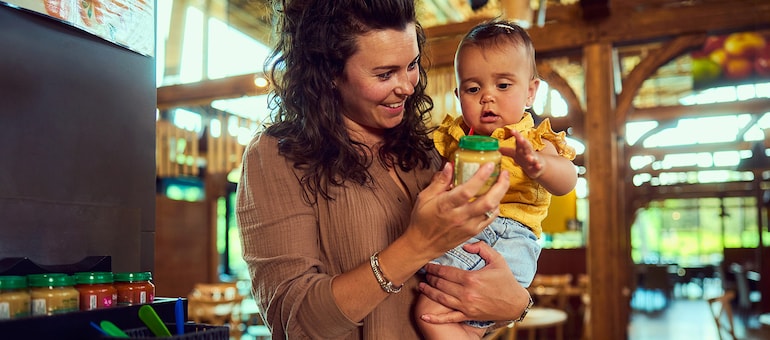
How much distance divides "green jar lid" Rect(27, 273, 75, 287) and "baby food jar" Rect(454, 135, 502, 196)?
2.62 ft

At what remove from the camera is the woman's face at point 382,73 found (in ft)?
5.15

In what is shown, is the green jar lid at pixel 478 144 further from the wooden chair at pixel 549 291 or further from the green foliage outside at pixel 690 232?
the green foliage outside at pixel 690 232

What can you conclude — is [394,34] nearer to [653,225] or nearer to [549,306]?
[549,306]

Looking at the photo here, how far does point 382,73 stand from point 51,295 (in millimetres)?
861

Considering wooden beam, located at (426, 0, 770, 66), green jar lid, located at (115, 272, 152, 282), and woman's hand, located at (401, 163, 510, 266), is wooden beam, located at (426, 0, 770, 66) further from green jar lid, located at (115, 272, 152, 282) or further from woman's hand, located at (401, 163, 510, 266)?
green jar lid, located at (115, 272, 152, 282)

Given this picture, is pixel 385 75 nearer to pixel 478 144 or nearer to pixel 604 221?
pixel 478 144

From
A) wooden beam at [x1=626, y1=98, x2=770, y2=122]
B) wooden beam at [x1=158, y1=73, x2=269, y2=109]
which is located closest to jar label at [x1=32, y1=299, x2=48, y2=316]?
wooden beam at [x1=158, y1=73, x2=269, y2=109]

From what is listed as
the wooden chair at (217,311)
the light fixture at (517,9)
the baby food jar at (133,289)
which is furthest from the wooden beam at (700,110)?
the baby food jar at (133,289)

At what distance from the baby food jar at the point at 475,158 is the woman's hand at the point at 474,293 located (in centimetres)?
32

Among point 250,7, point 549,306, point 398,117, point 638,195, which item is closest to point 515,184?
point 398,117

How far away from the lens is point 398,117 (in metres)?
1.64

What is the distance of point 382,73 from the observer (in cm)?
158

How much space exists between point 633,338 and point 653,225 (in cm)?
1744

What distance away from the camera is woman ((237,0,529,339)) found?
1.43 m
